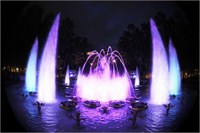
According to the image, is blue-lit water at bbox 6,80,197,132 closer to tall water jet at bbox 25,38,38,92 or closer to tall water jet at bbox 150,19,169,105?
tall water jet at bbox 150,19,169,105

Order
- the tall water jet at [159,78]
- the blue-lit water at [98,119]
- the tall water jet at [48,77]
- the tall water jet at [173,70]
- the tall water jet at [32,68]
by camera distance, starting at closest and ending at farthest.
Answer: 1. the blue-lit water at [98,119]
2. the tall water jet at [48,77]
3. the tall water jet at [159,78]
4. the tall water jet at [173,70]
5. the tall water jet at [32,68]

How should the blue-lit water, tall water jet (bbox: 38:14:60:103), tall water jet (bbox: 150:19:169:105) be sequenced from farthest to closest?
1. tall water jet (bbox: 150:19:169:105)
2. tall water jet (bbox: 38:14:60:103)
3. the blue-lit water

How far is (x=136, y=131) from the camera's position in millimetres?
14914

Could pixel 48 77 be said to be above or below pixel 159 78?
above

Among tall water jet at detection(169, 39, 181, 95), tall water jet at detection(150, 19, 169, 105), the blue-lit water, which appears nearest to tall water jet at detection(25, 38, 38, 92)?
the blue-lit water

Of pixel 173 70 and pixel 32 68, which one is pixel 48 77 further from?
pixel 173 70

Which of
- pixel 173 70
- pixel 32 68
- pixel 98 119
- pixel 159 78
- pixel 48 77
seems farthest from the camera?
pixel 32 68

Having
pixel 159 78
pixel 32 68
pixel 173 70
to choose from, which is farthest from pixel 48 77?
pixel 173 70

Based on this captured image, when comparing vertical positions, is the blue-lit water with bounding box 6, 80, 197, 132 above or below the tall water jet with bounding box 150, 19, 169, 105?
below

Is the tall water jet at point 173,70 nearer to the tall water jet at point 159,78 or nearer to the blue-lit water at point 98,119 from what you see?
the tall water jet at point 159,78

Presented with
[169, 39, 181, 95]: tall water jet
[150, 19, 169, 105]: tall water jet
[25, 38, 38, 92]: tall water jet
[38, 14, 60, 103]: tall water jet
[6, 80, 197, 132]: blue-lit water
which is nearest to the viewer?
[6, 80, 197, 132]: blue-lit water

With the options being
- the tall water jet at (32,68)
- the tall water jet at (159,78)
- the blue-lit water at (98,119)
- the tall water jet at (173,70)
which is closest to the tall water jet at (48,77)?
the blue-lit water at (98,119)

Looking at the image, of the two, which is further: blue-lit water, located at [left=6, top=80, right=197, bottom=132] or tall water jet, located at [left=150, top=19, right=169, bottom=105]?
tall water jet, located at [left=150, top=19, right=169, bottom=105]

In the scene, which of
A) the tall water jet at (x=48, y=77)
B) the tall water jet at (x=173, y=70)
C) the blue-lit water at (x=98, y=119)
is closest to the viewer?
the blue-lit water at (x=98, y=119)
